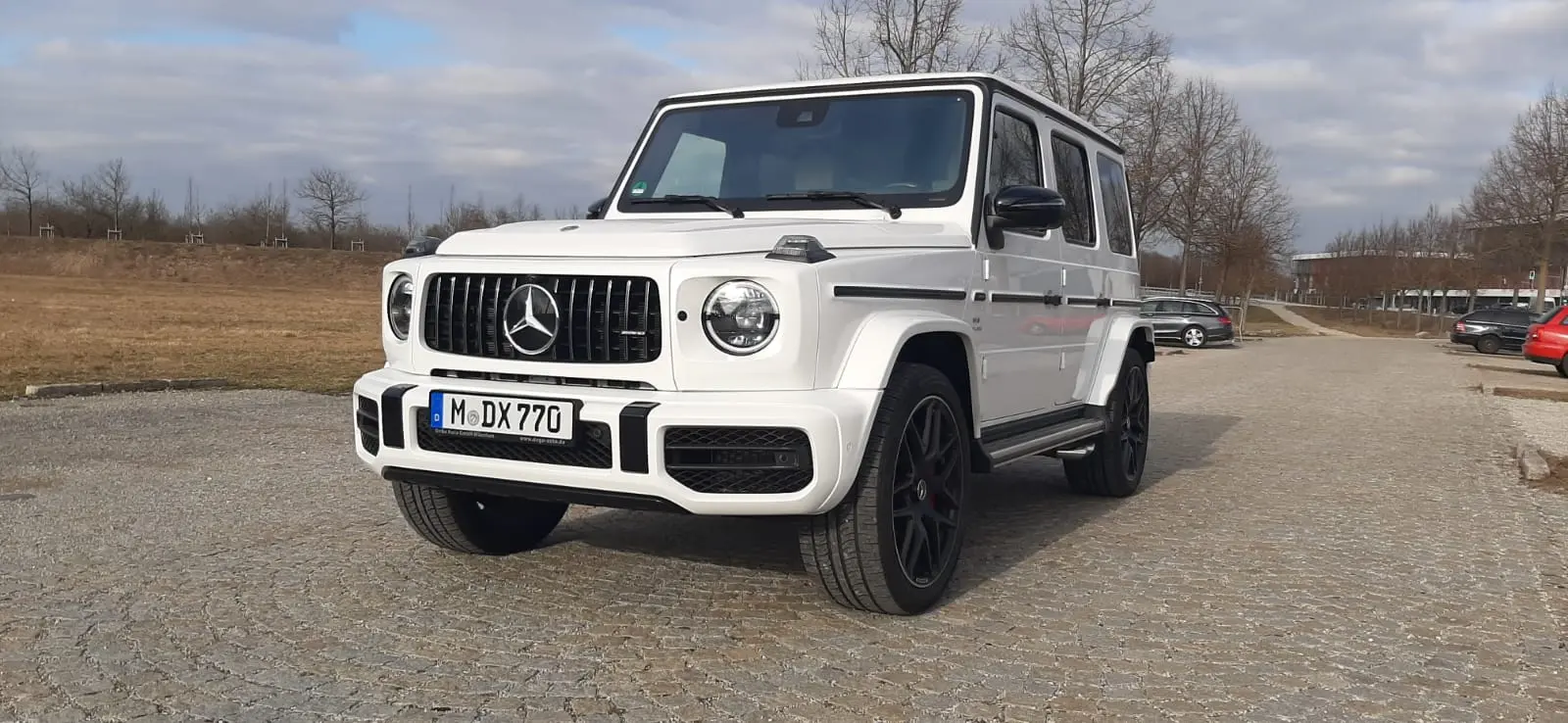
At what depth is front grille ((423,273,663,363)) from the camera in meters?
3.63

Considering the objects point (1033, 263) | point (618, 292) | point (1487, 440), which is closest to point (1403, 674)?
point (1033, 263)

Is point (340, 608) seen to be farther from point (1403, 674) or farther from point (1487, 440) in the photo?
point (1487, 440)

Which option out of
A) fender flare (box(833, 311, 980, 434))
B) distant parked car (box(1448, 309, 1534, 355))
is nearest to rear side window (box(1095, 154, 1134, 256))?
fender flare (box(833, 311, 980, 434))

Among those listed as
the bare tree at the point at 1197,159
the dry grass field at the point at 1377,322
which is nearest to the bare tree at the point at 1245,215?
the bare tree at the point at 1197,159

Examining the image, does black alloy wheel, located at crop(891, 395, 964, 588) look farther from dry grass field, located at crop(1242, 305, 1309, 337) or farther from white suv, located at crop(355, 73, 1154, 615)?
dry grass field, located at crop(1242, 305, 1309, 337)

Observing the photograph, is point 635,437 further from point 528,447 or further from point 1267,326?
point 1267,326

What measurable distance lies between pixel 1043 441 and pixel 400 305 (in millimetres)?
2737

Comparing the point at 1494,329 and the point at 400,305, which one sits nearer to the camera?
the point at 400,305

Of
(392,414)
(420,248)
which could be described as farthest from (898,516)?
(420,248)

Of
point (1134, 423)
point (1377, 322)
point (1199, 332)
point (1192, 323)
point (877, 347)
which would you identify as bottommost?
point (1377, 322)

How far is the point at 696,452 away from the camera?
3.50m

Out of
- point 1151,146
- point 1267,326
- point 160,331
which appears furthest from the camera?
point 1267,326

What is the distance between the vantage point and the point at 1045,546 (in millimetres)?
5320

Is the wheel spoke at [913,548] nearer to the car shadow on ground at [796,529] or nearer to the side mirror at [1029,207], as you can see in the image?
the car shadow on ground at [796,529]
